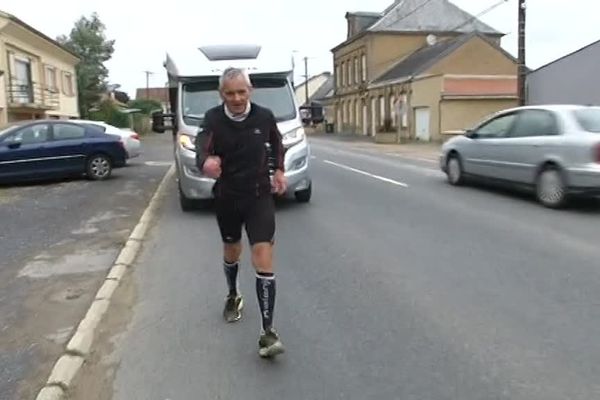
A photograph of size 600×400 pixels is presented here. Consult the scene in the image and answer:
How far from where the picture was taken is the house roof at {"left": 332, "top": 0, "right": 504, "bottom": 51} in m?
58.0

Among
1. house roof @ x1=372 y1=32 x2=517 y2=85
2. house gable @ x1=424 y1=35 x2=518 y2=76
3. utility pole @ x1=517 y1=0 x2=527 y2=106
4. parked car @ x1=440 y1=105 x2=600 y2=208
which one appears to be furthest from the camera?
house roof @ x1=372 y1=32 x2=517 y2=85

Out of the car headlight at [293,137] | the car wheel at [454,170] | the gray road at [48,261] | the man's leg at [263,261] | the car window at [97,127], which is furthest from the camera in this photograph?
the car window at [97,127]

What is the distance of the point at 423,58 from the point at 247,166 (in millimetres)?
47475

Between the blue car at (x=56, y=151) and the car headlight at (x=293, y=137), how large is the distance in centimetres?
696

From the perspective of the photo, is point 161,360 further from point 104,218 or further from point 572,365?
point 104,218

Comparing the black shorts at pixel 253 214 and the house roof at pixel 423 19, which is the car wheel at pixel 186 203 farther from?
the house roof at pixel 423 19

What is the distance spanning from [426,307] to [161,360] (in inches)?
85.7

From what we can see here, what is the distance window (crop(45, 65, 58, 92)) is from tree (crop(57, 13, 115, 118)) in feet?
51.1

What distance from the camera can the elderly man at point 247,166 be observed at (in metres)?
4.29

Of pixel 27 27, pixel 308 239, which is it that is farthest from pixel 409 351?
pixel 27 27

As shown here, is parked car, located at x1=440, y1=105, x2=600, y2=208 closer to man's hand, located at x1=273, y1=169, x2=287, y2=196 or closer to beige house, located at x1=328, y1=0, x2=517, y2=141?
man's hand, located at x1=273, y1=169, x2=287, y2=196

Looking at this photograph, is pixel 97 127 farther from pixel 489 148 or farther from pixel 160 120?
pixel 489 148

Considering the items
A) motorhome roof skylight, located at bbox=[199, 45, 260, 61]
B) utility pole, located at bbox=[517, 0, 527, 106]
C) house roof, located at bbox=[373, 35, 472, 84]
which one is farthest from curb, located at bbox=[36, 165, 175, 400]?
house roof, located at bbox=[373, 35, 472, 84]

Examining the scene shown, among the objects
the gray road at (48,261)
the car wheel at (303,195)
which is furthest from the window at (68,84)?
the car wheel at (303,195)
